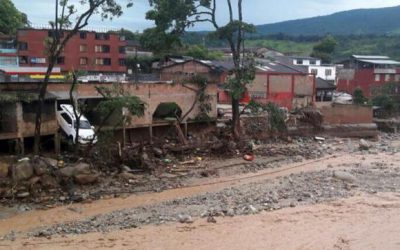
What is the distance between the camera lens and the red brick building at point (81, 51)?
63781 millimetres

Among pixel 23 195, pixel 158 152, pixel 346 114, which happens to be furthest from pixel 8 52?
Result: pixel 23 195

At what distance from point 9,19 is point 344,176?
66463 mm

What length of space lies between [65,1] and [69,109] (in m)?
6.99

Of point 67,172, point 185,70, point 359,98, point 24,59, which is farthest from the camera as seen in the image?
point 24,59

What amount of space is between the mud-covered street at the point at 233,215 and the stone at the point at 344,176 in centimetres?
5

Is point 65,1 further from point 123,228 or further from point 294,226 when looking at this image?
point 294,226

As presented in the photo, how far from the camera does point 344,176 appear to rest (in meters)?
24.5

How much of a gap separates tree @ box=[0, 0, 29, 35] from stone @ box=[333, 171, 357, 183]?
62.1 m

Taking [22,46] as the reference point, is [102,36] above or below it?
above

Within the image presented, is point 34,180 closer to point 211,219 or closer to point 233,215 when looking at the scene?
point 211,219

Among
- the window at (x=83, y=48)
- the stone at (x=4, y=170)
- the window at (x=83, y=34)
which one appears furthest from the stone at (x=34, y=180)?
the window at (x=83, y=34)

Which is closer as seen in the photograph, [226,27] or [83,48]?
[226,27]

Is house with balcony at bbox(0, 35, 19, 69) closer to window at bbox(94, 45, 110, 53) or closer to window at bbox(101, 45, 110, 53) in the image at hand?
window at bbox(94, 45, 110, 53)

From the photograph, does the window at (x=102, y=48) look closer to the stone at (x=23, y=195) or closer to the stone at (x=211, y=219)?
the stone at (x=23, y=195)
